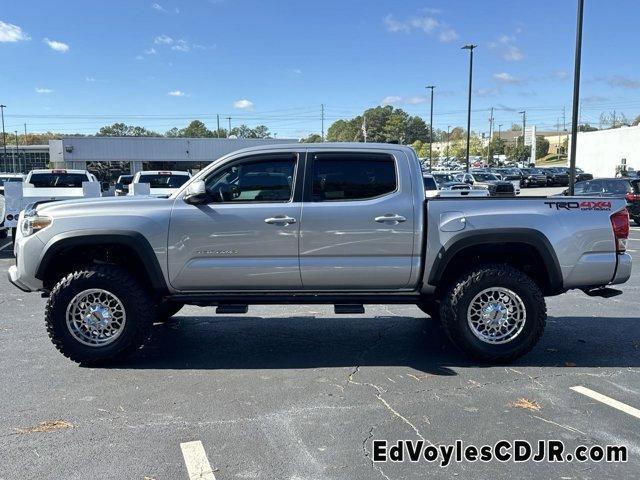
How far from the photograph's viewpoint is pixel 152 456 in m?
3.48

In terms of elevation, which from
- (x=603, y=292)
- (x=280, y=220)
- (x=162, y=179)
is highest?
(x=162, y=179)

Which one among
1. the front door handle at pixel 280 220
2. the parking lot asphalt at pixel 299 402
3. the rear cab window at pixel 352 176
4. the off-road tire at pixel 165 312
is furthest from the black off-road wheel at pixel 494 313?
the off-road tire at pixel 165 312

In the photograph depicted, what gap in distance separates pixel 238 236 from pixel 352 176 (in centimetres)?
120

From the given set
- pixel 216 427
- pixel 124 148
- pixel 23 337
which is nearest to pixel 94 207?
pixel 23 337

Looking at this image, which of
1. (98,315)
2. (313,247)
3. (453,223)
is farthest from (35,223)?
(453,223)

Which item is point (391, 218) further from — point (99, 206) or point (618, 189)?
point (618, 189)

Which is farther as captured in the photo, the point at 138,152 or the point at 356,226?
the point at 138,152

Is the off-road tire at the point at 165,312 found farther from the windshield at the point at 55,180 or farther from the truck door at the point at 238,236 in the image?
the windshield at the point at 55,180

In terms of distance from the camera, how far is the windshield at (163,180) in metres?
15.8

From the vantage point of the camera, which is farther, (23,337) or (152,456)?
(23,337)

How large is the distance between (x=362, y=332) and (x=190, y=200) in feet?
8.26

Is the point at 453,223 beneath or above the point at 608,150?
beneath

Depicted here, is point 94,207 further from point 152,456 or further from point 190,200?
point 152,456

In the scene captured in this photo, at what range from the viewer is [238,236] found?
5.04m
